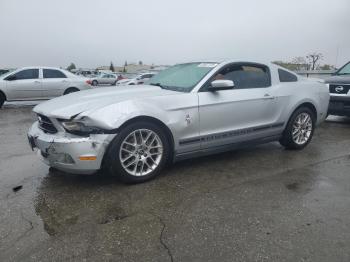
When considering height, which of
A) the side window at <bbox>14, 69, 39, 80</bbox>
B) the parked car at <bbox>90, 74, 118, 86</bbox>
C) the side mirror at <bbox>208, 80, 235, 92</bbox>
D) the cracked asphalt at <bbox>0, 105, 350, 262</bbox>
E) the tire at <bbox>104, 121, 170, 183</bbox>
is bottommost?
the cracked asphalt at <bbox>0, 105, 350, 262</bbox>

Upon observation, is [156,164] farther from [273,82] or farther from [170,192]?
[273,82]

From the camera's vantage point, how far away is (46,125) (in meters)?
4.11

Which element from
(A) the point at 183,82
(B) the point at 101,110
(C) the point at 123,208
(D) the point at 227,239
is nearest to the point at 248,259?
(D) the point at 227,239

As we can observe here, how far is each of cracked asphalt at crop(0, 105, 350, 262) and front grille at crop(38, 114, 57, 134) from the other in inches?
25.1

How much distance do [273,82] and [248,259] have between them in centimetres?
343

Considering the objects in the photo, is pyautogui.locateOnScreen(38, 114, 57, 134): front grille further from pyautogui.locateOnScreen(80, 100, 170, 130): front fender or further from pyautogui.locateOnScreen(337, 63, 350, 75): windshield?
pyautogui.locateOnScreen(337, 63, 350, 75): windshield

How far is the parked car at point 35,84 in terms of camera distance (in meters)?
12.7

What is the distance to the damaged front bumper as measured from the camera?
3.71m

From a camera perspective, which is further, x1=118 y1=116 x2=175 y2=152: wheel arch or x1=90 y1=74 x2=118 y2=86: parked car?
x1=90 y1=74 x2=118 y2=86: parked car

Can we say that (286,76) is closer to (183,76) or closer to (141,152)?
(183,76)

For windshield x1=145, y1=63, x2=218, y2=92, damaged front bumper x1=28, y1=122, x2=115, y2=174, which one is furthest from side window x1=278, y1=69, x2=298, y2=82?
damaged front bumper x1=28, y1=122, x2=115, y2=174

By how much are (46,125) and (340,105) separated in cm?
657

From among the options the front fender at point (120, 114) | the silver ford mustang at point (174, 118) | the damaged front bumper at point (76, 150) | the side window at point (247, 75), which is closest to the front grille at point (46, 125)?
the silver ford mustang at point (174, 118)

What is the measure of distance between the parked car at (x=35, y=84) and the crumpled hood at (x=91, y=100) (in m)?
9.03
